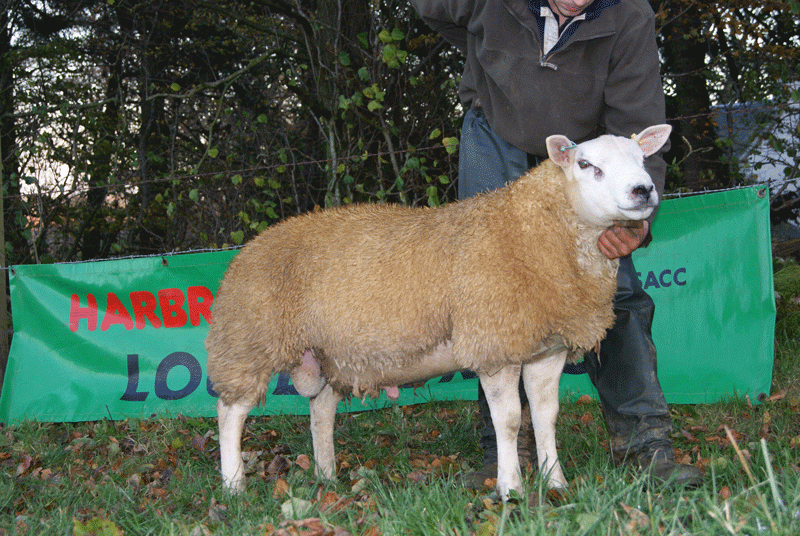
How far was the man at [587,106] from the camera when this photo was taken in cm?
270

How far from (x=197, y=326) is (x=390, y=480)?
2.19 meters

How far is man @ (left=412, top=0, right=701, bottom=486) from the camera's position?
2.70m

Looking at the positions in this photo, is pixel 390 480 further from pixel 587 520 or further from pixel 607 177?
pixel 607 177

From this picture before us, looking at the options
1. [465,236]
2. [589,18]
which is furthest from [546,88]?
[465,236]

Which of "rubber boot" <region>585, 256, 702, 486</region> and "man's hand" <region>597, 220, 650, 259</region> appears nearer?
Answer: "man's hand" <region>597, 220, 650, 259</region>

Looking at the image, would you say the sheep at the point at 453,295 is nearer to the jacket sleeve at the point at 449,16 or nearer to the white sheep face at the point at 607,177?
the white sheep face at the point at 607,177

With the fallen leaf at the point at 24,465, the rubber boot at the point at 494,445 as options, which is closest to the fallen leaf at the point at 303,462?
the rubber boot at the point at 494,445

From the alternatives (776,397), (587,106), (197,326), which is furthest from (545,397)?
(197,326)

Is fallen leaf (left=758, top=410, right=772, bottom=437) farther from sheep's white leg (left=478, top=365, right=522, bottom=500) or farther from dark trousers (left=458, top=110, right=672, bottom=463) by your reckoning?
sheep's white leg (left=478, top=365, right=522, bottom=500)

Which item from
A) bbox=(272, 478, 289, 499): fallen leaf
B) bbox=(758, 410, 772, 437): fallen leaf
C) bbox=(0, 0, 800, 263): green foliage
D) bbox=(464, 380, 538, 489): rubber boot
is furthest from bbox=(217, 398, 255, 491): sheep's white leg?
A: bbox=(758, 410, 772, 437): fallen leaf

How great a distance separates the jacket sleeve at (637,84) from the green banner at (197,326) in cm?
143

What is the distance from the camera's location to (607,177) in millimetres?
2412

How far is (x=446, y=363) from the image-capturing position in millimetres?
2744

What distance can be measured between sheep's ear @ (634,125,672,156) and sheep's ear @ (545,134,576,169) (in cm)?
27
